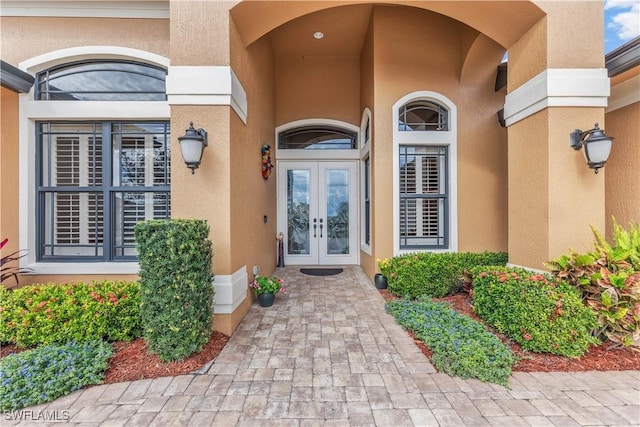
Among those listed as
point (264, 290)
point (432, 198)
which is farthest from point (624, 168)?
point (264, 290)

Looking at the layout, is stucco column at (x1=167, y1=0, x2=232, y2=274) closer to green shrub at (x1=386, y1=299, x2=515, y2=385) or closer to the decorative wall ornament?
the decorative wall ornament

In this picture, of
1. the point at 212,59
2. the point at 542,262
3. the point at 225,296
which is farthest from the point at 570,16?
the point at 225,296

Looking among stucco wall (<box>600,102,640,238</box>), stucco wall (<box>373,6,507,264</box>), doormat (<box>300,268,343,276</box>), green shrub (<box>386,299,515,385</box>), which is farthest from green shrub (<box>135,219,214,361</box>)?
stucco wall (<box>600,102,640,238</box>)

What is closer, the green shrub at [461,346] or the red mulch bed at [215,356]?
the green shrub at [461,346]

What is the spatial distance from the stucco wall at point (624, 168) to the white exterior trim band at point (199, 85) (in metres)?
5.18

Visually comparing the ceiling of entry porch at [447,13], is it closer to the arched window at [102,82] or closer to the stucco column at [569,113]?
the stucco column at [569,113]

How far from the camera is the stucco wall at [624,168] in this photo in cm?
→ 371

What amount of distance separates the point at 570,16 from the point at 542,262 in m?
2.85

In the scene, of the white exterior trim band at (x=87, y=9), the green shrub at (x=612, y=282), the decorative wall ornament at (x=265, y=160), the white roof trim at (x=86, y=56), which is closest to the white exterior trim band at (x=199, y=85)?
the white roof trim at (x=86, y=56)

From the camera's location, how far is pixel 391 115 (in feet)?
16.9

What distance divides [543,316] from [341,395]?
207 centimetres

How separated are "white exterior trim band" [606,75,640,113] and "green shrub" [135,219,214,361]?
5.66 meters

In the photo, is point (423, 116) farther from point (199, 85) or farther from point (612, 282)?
point (199, 85)

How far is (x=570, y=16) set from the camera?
3254mm
